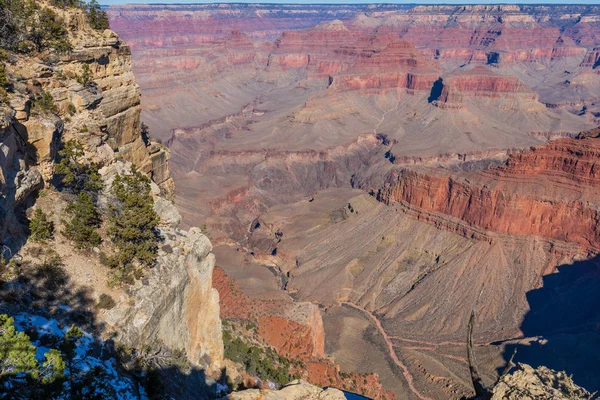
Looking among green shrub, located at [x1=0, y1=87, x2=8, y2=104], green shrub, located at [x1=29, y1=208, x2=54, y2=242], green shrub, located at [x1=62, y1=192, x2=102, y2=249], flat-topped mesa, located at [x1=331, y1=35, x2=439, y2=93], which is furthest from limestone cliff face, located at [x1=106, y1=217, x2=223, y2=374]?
flat-topped mesa, located at [x1=331, y1=35, x2=439, y2=93]

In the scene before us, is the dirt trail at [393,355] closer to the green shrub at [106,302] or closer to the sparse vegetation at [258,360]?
the sparse vegetation at [258,360]

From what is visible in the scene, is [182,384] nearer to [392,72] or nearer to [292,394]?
[292,394]

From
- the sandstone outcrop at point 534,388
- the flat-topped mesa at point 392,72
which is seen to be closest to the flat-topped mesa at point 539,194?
the sandstone outcrop at point 534,388

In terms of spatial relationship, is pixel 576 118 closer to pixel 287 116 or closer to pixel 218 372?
pixel 287 116

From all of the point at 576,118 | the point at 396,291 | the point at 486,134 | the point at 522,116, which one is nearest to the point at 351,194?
the point at 396,291

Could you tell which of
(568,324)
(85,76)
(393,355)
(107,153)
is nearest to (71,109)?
(85,76)

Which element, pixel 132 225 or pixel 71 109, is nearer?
pixel 132 225

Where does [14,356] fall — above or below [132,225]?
above
